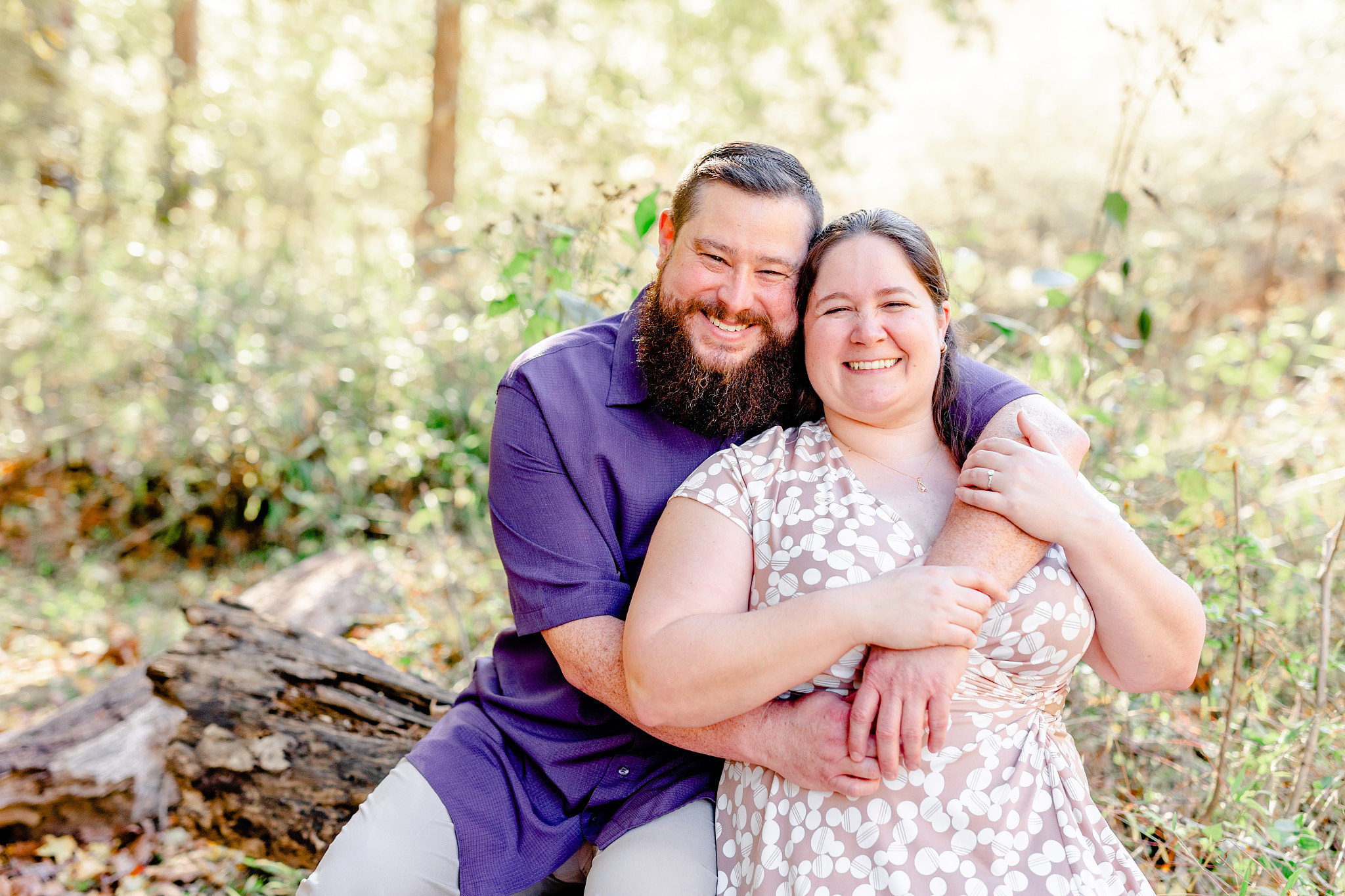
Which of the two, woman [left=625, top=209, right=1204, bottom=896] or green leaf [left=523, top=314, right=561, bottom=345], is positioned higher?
green leaf [left=523, top=314, right=561, bottom=345]

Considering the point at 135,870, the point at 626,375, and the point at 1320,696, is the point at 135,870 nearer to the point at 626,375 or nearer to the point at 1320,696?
the point at 626,375

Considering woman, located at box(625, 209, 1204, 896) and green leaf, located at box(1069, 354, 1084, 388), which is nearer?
woman, located at box(625, 209, 1204, 896)

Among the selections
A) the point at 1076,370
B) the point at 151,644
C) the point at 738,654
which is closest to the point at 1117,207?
the point at 1076,370

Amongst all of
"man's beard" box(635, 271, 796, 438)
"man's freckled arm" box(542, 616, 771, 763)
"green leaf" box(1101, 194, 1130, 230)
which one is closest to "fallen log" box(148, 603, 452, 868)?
"man's freckled arm" box(542, 616, 771, 763)

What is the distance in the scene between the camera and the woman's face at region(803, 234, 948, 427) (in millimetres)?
1832

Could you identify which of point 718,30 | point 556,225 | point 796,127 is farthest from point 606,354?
point 796,127

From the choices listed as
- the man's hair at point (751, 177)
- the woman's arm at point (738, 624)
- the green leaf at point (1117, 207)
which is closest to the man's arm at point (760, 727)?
the woman's arm at point (738, 624)

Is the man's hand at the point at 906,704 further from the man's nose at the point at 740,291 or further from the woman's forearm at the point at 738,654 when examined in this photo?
the man's nose at the point at 740,291

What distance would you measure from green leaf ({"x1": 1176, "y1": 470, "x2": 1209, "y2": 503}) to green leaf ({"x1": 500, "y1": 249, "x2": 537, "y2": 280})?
2.07 m

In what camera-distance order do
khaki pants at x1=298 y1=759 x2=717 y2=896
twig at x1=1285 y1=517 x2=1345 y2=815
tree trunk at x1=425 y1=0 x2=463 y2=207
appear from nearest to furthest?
khaki pants at x1=298 y1=759 x2=717 y2=896, twig at x1=1285 y1=517 x2=1345 y2=815, tree trunk at x1=425 y1=0 x2=463 y2=207

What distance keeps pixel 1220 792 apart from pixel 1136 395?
213cm

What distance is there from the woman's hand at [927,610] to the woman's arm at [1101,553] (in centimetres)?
17

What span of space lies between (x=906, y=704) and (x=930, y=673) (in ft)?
0.23

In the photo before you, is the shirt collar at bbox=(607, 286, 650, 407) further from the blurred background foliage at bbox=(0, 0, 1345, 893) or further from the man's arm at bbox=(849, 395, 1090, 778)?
the man's arm at bbox=(849, 395, 1090, 778)
